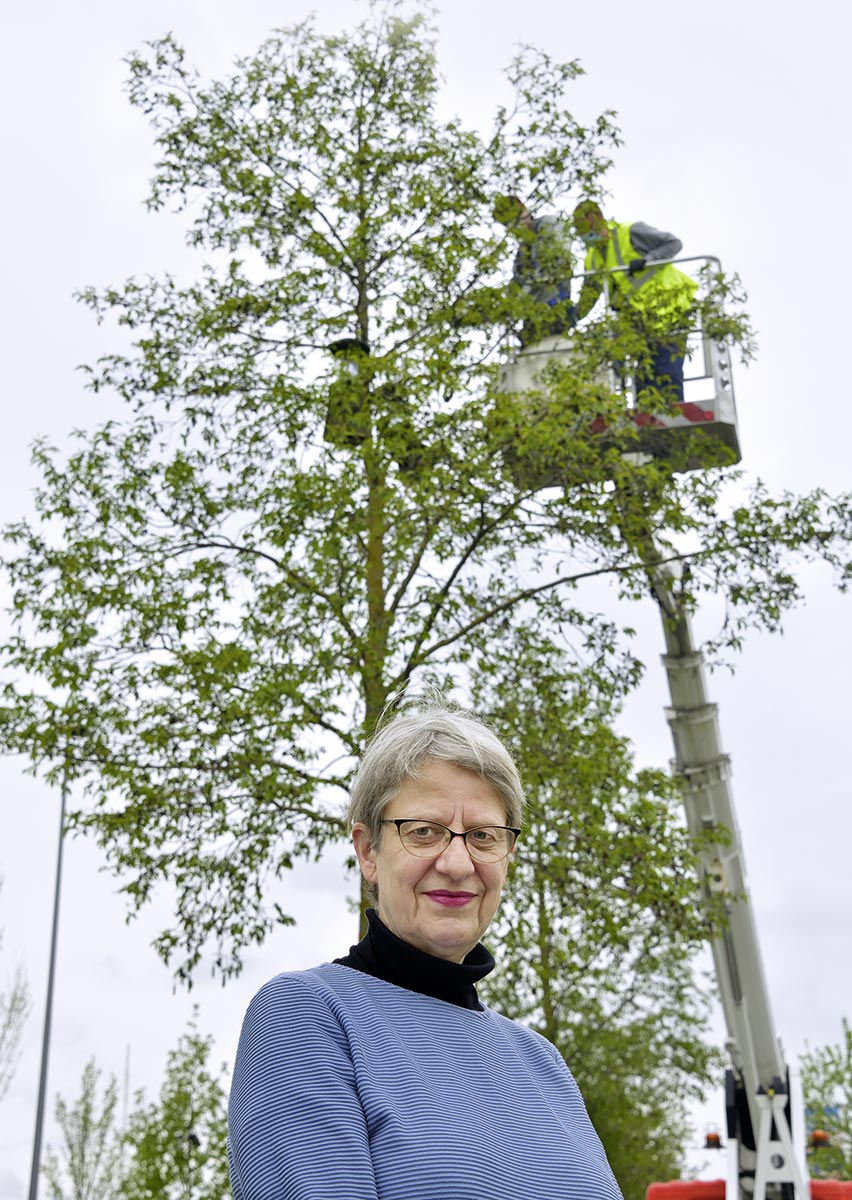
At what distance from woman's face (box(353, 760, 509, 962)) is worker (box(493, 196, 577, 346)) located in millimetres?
8793

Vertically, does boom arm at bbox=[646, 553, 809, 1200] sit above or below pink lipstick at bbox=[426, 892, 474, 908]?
above

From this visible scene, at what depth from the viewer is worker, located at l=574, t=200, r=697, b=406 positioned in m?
11.2

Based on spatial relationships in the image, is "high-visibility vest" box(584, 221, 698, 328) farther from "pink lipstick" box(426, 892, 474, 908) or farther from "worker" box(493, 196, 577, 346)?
"pink lipstick" box(426, 892, 474, 908)

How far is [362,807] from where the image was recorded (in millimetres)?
2592

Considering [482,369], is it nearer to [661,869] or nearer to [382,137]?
[382,137]

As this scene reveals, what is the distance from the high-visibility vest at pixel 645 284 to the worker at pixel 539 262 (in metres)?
0.35

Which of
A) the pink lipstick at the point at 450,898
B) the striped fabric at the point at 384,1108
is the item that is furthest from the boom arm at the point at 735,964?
the striped fabric at the point at 384,1108

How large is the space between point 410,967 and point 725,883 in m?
11.4

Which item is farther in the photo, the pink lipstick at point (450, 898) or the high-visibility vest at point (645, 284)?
the high-visibility vest at point (645, 284)

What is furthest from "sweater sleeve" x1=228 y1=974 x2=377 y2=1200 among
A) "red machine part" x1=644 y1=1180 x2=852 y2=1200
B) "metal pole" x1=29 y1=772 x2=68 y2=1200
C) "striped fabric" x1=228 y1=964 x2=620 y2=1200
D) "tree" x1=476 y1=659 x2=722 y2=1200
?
"metal pole" x1=29 y1=772 x2=68 y2=1200

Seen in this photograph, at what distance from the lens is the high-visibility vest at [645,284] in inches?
443

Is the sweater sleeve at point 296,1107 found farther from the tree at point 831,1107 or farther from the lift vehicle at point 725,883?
the tree at point 831,1107

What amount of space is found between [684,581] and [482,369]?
7.23 ft

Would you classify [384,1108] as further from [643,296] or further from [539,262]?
[643,296]
